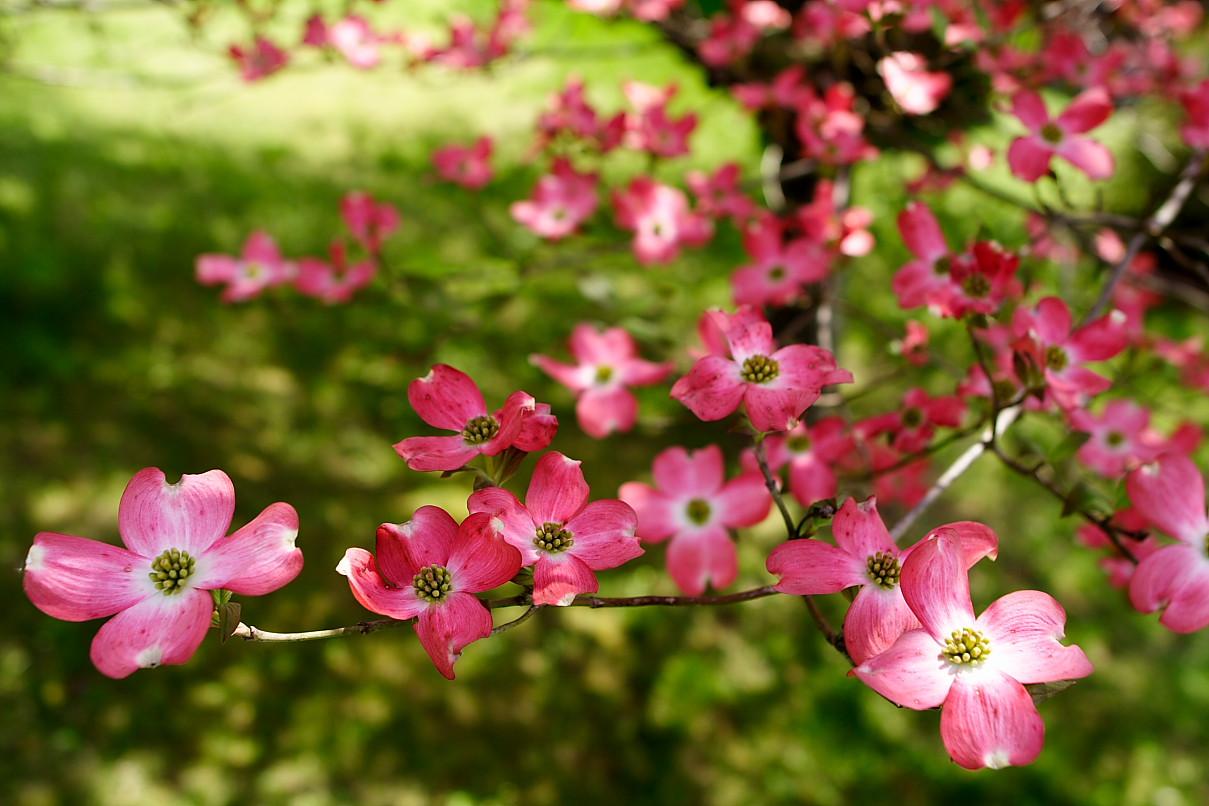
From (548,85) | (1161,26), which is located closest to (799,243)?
(1161,26)

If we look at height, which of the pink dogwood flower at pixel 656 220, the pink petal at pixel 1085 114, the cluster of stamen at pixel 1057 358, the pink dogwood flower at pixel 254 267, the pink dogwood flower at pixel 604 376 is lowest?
the pink dogwood flower at pixel 254 267

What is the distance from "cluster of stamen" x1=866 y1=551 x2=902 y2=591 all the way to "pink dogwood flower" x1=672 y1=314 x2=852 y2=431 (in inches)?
6.0

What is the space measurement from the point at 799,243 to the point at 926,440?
491mm

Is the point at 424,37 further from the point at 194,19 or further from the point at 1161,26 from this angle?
the point at 1161,26

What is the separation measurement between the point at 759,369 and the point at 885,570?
0.79ft

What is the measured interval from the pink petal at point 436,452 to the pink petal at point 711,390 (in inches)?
8.6

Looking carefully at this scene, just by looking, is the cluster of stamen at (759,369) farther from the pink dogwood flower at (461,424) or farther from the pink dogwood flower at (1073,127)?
the pink dogwood flower at (1073,127)

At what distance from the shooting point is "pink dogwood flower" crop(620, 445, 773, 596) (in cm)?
110

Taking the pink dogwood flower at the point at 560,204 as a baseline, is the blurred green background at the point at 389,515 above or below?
below

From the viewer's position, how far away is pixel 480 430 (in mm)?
854

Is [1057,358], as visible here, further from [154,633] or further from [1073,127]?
[154,633]

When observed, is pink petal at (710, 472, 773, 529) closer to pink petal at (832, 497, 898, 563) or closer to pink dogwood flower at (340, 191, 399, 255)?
pink petal at (832, 497, 898, 563)

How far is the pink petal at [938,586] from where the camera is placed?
0.71 metres

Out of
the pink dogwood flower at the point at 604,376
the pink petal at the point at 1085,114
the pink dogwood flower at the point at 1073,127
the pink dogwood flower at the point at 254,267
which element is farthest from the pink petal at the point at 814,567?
the pink dogwood flower at the point at 254,267
